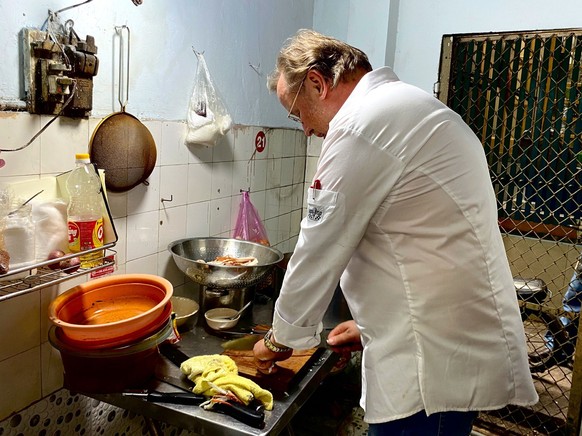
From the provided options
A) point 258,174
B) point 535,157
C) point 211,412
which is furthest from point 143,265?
point 535,157

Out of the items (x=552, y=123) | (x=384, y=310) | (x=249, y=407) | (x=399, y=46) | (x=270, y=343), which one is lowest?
(x=249, y=407)

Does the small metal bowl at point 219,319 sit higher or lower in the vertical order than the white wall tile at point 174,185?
lower

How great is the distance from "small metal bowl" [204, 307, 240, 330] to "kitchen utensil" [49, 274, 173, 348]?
0.94 ft

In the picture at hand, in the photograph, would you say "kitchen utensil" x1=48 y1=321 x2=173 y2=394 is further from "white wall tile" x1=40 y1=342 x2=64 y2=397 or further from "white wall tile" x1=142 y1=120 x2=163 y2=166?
"white wall tile" x1=142 y1=120 x2=163 y2=166

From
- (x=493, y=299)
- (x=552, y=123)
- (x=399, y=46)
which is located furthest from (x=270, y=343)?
(x=399, y=46)

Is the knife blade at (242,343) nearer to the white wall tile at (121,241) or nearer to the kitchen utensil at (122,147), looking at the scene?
the white wall tile at (121,241)

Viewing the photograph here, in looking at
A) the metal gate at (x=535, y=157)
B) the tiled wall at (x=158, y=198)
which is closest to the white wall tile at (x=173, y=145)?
the tiled wall at (x=158, y=198)

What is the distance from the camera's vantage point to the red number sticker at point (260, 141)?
93.8 inches

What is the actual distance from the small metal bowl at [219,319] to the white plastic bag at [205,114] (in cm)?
66

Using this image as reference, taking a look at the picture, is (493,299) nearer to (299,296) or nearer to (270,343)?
(299,296)

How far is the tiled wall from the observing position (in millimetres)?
1260

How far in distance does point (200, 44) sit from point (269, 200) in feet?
3.03

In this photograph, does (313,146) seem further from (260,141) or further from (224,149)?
(224,149)

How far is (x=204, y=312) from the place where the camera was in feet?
5.78
